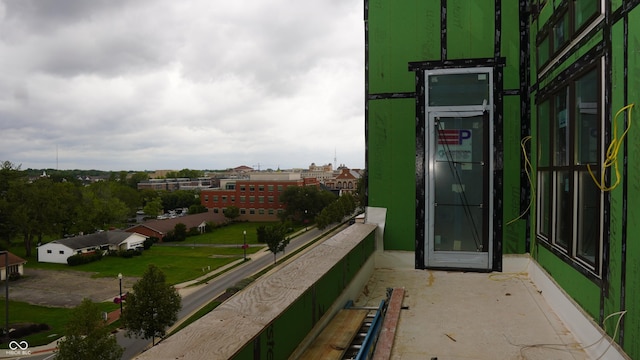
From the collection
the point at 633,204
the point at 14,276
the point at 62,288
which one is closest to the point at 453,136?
the point at 633,204

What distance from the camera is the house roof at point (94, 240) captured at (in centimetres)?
3843

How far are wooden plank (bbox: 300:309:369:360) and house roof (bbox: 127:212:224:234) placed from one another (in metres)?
49.6

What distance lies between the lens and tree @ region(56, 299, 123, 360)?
14.6m

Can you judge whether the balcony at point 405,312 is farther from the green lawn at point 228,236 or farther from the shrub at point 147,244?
the green lawn at point 228,236

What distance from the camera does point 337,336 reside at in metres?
3.15

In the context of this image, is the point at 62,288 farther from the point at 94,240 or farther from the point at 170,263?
the point at 94,240

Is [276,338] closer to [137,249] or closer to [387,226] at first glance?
[387,226]

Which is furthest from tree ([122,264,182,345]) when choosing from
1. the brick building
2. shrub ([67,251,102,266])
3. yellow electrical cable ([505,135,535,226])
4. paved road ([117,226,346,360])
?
the brick building

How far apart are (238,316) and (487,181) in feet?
13.3

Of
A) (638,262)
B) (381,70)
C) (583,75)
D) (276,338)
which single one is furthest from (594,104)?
(381,70)

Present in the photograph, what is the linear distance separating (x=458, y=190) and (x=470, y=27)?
2.17 metres

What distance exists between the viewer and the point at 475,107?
203 inches

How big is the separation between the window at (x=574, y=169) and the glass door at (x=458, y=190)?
0.90m

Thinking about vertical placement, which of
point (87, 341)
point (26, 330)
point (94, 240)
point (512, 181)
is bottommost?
point (26, 330)
